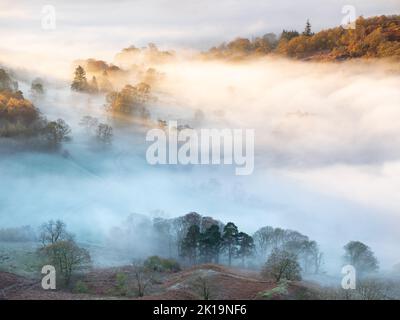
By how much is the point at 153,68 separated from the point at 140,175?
14.7 ft

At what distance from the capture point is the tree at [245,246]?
1985 centimetres

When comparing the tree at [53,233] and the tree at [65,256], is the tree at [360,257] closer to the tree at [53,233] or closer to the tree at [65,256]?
the tree at [65,256]

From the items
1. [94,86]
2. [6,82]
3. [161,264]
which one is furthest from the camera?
[94,86]

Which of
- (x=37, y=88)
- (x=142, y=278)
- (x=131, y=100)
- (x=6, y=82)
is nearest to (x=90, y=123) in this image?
(x=131, y=100)

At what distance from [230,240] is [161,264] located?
2.65 meters

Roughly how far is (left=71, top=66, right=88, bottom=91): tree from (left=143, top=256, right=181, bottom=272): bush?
8.26 meters

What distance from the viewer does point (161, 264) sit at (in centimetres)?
1931

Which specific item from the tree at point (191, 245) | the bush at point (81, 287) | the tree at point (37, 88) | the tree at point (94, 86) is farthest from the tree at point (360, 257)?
the tree at point (37, 88)

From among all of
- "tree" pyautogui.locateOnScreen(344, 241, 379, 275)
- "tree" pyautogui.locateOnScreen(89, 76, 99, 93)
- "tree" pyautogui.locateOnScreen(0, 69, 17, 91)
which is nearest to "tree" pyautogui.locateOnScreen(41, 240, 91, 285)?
"tree" pyautogui.locateOnScreen(89, 76, 99, 93)

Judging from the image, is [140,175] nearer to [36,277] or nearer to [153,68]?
[153,68]

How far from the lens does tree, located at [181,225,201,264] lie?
1994cm

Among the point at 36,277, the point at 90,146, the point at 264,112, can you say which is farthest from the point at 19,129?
the point at 264,112

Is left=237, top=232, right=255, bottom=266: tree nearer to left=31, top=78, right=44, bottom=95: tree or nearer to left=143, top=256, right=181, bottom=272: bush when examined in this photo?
left=143, top=256, right=181, bottom=272: bush

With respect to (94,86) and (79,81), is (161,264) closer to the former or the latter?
(94,86)
